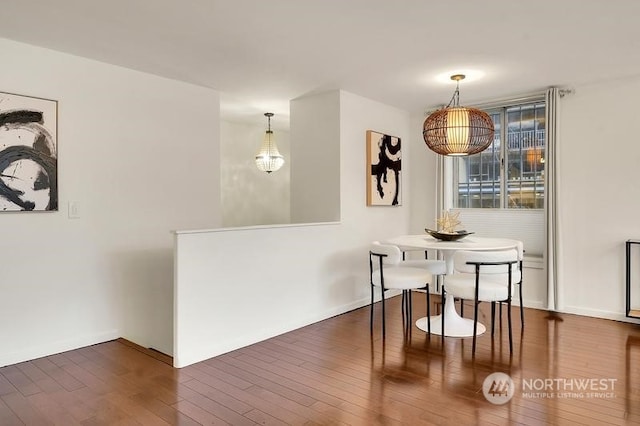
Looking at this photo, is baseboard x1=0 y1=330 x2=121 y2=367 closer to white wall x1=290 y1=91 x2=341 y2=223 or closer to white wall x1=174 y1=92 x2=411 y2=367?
white wall x1=174 y1=92 x2=411 y2=367

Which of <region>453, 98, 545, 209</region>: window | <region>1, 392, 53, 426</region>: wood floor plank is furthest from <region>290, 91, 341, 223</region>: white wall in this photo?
<region>1, 392, 53, 426</region>: wood floor plank

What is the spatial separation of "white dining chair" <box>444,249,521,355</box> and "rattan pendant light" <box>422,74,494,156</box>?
3.12ft

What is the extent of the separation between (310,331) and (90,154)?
244cm

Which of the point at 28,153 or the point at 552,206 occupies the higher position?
the point at 28,153

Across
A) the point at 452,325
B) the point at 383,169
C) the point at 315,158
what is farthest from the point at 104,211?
the point at 452,325

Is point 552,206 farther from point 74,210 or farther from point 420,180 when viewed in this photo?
point 74,210

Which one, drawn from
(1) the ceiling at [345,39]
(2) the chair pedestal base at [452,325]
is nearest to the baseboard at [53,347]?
(1) the ceiling at [345,39]

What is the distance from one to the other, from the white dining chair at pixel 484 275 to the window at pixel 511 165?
5.69 ft

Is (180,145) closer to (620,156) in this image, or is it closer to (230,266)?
(230,266)

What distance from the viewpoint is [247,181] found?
268 inches

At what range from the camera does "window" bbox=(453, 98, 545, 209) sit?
4855mm

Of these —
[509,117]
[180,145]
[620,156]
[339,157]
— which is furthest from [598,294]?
[180,145]

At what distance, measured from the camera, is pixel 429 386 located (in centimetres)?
270

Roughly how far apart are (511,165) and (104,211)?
14.3ft
